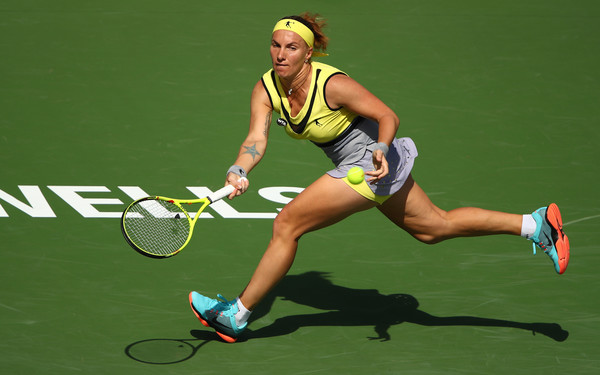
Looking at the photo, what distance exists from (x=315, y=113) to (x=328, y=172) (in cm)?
36

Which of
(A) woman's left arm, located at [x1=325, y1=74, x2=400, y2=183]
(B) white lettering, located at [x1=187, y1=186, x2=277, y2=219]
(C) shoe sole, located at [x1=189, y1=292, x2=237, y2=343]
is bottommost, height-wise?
(C) shoe sole, located at [x1=189, y1=292, x2=237, y2=343]

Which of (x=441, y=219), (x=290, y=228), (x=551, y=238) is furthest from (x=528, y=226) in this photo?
(x=290, y=228)

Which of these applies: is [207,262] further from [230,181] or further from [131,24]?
[131,24]

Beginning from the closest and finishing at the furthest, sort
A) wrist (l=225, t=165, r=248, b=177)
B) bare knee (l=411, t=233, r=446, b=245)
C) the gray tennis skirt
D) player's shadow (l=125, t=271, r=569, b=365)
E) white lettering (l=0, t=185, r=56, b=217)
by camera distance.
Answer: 1. wrist (l=225, t=165, r=248, b=177)
2. the gray tennis skirt
3. player's shadow (l=125, t=271, r=569, b=365)
4. bare knee (l=411, t=233, r=446, b=245)
5. white lettering (l=0, t=185, r=56, b=217)

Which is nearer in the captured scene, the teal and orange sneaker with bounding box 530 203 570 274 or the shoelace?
the shoelace

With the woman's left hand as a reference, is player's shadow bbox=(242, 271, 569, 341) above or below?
below

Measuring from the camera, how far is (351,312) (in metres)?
5.80

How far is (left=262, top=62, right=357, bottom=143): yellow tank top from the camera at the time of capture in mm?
5074

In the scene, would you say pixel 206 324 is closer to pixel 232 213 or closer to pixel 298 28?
pixel 232 213

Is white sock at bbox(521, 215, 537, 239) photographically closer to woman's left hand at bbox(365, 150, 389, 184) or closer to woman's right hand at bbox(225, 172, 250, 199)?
woman's left hand at bbox(365, 150, 389, 184)

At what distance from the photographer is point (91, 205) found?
6.99 metres

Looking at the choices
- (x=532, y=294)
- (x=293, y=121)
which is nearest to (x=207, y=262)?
(x=293, y=121)

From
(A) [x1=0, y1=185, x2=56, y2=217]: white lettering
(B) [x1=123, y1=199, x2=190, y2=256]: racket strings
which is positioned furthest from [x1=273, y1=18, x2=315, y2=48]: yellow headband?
(A) [x1=0, y1=185, x2=56, y2=217]: white lettering

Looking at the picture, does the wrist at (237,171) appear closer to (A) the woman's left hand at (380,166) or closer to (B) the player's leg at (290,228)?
(B) the player's leg at (290,228)
